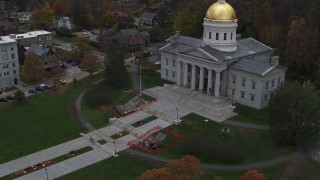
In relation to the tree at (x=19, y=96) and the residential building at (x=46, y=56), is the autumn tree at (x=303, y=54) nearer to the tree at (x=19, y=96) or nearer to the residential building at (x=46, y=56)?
the residential building at (x=46, y=56)

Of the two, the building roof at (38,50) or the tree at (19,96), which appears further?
the building roof at (38,50)

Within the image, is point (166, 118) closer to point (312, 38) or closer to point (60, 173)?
point (60, 173)

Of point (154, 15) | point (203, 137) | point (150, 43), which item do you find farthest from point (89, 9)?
point (203, 137)

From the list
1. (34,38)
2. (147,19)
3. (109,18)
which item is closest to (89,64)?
(34,38)

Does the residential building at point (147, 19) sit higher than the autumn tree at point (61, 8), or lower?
lower

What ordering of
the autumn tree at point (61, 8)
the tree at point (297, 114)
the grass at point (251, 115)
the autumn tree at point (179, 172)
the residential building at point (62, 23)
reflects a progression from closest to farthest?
1. the autumn tree at point (179, 172)
2. the tree at point (297, 114)
3. the grass at point (251, 115)
4. the residential building at point (62, 23)
5. the autumn tree at point (61, 8)

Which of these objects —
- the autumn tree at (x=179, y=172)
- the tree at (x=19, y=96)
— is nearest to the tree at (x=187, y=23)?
the tree at (x=19, y=96)

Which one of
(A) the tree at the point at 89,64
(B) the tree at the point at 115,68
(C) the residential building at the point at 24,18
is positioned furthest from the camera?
(C) the residential building at the point at 24,18
